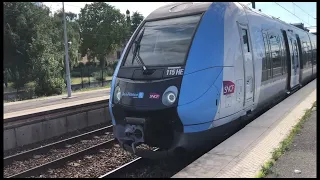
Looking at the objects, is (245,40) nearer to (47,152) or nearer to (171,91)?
(171,91)

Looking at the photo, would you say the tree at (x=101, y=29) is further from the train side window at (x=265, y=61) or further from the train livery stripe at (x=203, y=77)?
the train livery stripe at (x=203, y=77)

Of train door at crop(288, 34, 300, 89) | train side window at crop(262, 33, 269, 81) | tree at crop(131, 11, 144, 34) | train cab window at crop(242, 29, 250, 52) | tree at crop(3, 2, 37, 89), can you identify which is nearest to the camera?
train cab window at crop(242, 29, 250, 52)

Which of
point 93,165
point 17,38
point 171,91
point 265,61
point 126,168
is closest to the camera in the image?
point 171,91

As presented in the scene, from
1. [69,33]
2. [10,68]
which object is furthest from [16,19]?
[69,33]

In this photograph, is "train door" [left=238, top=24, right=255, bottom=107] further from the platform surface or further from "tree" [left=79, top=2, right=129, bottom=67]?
"tree" [left=79, top=2, right=129, bottom=67]

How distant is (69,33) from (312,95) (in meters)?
39.0

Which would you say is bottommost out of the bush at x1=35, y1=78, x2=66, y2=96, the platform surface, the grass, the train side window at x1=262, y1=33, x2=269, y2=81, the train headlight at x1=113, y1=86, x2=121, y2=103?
the bush at x1=35, y1=78, x2=66, y2=96

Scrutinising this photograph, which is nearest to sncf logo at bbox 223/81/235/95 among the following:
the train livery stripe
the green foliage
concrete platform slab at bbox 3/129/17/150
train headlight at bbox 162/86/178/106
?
the train livery stripe

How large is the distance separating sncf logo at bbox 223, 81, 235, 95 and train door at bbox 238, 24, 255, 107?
0.72 m

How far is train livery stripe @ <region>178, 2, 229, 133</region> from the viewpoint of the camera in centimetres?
575

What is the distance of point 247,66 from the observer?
282 inches

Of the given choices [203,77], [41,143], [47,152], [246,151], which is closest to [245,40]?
[203,77]

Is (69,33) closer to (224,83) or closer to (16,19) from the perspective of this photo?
(16,19)

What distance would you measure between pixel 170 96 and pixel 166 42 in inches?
51.4
